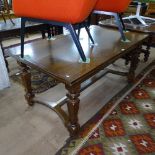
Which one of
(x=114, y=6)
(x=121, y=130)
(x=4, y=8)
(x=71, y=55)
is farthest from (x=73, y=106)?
(x=4, y=8)

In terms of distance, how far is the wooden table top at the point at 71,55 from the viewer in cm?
110

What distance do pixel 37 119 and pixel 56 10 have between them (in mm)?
917

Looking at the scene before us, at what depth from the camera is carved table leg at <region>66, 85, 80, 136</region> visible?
3.59 feet

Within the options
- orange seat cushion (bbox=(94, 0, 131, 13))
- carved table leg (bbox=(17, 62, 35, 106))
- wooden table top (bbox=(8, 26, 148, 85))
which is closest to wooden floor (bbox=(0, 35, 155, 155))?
carved table leg (bbox=(17, 62, 35, 106))

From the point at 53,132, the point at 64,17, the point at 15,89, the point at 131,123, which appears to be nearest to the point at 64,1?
the point at 64,17

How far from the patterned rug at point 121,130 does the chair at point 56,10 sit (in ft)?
1.98

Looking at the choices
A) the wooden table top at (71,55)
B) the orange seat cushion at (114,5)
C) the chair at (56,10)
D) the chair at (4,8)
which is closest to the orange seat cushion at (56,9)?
the chair at (56,10)

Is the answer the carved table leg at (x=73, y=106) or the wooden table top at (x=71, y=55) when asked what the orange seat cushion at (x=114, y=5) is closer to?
the wooden table top at (x=71, y=55)

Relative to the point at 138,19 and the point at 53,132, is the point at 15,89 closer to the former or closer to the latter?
the point at 53,132

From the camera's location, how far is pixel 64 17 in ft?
3.43

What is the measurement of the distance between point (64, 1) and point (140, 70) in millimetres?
1642

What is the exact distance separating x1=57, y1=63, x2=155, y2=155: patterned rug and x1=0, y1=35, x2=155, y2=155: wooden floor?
0.31 ft

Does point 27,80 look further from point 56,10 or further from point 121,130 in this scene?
point 121,130

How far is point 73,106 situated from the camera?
1.15 m
